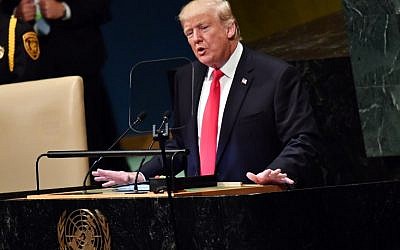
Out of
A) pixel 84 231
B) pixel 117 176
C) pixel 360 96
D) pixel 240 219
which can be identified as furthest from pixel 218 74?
pixel 360 96

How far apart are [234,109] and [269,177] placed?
734mm

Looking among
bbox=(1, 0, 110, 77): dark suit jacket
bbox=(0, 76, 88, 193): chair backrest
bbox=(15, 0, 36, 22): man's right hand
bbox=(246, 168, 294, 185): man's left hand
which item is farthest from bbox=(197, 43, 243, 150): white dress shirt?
bbox=(15, 0, 36, 22): man's right hand

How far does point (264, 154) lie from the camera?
143 inches

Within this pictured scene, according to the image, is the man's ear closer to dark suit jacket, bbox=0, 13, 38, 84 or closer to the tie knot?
the tie knot

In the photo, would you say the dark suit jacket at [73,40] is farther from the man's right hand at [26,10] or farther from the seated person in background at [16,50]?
the seated person in background at [16,50]

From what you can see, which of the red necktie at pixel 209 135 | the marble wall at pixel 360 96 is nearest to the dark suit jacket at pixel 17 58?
the marble wall at pixel 360 96

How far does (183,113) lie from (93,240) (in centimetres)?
107

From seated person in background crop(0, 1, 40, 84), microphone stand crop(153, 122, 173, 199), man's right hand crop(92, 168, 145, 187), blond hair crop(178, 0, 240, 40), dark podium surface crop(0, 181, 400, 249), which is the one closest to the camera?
dark podium surface crop(0, 181, 400, 249)

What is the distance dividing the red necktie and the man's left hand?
70 centimetres

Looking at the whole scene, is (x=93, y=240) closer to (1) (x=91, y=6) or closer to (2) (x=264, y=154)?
(2) (x=264, y=154)

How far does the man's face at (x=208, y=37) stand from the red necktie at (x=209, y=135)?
13 centimetres

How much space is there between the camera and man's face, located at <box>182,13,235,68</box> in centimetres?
369

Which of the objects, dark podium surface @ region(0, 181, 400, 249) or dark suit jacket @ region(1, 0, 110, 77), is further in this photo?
Result: dark suit jacket @ region(1, 0, 110, 77)

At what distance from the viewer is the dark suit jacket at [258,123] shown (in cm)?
358
